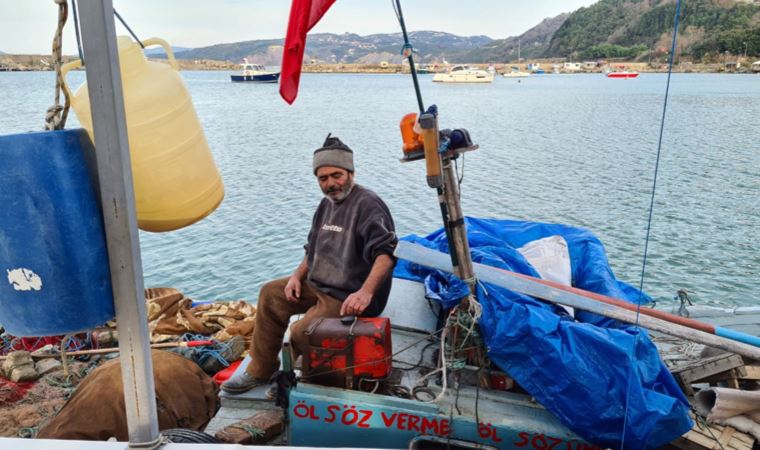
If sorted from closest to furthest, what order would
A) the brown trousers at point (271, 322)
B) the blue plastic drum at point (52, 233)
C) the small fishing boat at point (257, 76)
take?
the blue plastic drum at point (52, 233), the brown trousers at point (271, 322), the small fishing boat at point (257, 76)

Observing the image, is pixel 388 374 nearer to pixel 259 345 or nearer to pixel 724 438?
pixel 259 345

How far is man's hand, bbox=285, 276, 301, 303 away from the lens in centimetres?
441

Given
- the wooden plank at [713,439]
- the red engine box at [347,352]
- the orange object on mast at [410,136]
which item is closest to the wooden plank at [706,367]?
the wooden plank at [713,439]

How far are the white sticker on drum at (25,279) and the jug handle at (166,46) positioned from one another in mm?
1382

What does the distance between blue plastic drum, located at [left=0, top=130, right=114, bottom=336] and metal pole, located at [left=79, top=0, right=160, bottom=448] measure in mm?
71

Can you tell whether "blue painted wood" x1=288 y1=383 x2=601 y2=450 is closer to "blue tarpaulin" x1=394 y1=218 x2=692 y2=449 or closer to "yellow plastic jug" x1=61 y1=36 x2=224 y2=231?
"blue tarpaulin" x1=394 y1=218 x2=692 y2=449

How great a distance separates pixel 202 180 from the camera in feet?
9.55

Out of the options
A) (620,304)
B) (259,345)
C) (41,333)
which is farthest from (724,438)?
(41,333)

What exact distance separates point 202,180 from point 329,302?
159 cm

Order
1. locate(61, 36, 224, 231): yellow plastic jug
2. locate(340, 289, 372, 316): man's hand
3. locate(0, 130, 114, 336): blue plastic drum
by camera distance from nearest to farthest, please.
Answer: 1. locate(0, 130, 114, 336): blue plastic drum
2. locate(61, 36, 224, 231): yellow plastic jug
3. locate(340, 289, 372, 316): man's hand

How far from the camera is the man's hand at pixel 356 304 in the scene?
3.85 m

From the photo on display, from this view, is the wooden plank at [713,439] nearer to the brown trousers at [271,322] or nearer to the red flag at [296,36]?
the brown trousers at [271,322]

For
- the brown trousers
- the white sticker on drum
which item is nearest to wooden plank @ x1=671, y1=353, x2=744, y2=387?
the brown trousers

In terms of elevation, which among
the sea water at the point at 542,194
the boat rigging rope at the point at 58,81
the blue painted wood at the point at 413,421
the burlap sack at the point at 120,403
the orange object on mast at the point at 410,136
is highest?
the boat rigging rope at the point at 58,81
